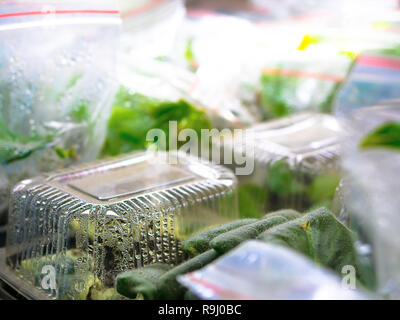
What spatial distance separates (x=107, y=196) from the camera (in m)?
0.67

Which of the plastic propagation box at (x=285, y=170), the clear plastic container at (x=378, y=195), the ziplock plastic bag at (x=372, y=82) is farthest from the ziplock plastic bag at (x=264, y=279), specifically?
the plastic propagation box at (x=285, y=170)

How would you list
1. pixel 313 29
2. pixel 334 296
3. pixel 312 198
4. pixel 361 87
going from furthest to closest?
pixel 313 29 → pixel 312 198 → pixel 361 87 → pixel 334 296

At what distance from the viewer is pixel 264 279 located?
0.39 meters

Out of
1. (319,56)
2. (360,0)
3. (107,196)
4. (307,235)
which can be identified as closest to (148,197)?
(107,196)

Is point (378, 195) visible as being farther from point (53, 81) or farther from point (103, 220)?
point (53, 81)

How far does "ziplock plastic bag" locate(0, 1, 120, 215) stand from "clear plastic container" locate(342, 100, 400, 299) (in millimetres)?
500

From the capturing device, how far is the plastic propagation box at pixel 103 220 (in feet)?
2.04

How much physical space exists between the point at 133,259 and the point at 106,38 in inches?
14.9

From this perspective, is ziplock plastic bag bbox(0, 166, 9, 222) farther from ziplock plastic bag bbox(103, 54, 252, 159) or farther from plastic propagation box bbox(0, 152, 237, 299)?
ziplock plastic bag bbox(103, 54, 252, 159)

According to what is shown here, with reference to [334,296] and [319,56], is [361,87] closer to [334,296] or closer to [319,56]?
[334,296]

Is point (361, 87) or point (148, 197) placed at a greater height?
point (361, 87)

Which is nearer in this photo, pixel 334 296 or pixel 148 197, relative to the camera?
pixel 334 296

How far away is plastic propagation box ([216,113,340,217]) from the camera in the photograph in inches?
33.4

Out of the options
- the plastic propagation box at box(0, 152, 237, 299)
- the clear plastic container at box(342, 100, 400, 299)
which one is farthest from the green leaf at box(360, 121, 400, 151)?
the plastic propagation box at box(0, 152, 237, 299)
